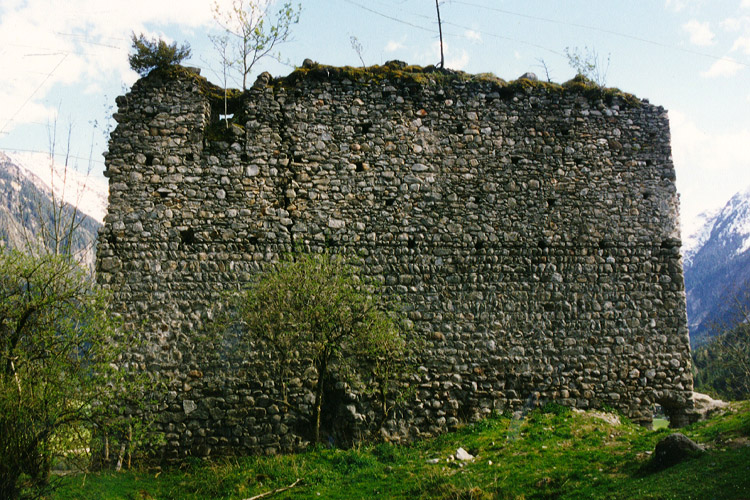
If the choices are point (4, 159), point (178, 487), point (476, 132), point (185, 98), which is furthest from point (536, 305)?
point (4, 159)

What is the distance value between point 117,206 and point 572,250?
10155mm

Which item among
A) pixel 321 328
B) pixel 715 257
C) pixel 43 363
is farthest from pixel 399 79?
pixel 715 257

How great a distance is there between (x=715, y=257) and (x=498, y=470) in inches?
4038

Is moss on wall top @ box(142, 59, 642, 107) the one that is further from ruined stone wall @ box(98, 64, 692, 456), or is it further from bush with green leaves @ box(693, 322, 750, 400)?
bush with green leaves @ box(693, 322, 750, 400)

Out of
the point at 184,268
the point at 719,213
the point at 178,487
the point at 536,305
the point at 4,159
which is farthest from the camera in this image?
the point at 719,213

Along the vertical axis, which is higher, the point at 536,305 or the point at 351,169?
the point at 351,169

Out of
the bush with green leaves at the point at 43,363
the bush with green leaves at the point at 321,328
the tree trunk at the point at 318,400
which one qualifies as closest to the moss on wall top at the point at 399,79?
the bush with green leaves at the point at 321,328

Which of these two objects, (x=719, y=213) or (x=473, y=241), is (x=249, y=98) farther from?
(x=719, y=213)

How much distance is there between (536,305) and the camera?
1172 cm

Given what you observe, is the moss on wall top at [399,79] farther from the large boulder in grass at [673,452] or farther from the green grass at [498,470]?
the large boulder in grass at [673,452]

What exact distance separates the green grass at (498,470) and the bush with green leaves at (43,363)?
0.77 meters

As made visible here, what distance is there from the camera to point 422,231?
11.7 metres

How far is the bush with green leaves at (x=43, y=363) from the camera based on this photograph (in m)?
6.89

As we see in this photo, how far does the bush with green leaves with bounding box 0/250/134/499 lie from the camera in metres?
6.89
